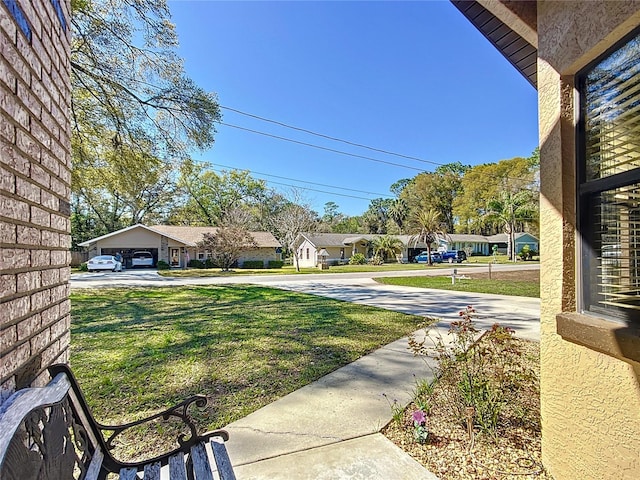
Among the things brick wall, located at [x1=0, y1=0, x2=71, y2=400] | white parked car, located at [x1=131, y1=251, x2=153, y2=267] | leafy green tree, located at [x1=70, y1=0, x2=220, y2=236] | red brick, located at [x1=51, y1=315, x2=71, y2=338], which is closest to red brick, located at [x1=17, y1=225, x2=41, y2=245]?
brick wall, located at [x1=0, y1=0, x2=71, y2=400]

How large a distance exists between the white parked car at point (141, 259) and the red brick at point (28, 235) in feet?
102

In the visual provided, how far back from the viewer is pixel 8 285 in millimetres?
1270

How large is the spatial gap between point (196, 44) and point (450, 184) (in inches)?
1916

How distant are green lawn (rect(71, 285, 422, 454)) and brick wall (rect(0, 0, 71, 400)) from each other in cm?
174

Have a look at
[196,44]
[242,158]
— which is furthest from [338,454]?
[242,158]

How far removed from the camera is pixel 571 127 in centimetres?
193

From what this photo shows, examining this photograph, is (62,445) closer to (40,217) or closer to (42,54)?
(40,217)

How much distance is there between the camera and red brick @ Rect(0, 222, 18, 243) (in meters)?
1.23

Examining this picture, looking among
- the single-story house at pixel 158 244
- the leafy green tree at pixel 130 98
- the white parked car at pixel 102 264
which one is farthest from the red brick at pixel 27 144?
the single-story house at pixel 158 244

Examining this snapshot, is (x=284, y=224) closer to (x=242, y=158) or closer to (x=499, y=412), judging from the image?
(x=242, y=158)

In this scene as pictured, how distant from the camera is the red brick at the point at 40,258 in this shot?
1.55 metres

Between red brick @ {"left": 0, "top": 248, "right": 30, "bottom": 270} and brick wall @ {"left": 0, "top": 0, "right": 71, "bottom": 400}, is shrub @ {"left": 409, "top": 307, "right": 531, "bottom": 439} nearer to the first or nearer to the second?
brick wall @ {"left": 0, "top": 0, "right": 71, "bottom": 400}

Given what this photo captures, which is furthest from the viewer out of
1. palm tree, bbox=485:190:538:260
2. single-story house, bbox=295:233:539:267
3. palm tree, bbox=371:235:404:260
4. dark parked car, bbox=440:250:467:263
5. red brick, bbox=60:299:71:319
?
dark parked car, bbox=440:250:467:263

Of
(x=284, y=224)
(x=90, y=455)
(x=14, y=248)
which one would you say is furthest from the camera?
(x=284, y=224)
